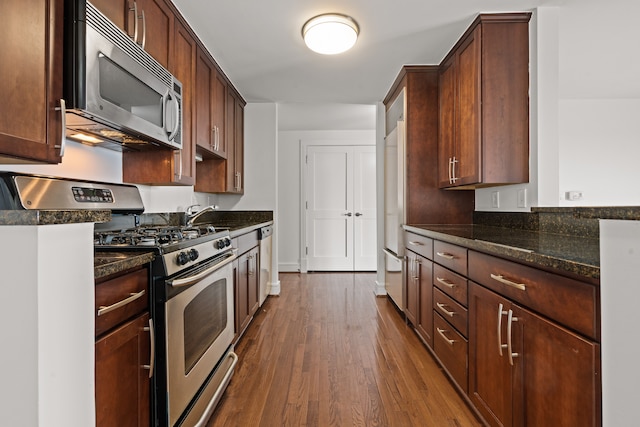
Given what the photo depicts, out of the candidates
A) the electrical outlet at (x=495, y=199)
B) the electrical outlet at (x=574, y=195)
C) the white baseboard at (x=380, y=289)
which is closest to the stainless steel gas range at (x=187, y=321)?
the electrical outlet at (x=495, y=199)

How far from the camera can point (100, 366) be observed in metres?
0.96

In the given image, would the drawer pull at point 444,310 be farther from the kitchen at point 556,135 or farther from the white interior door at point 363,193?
the white interior door at point 363,193

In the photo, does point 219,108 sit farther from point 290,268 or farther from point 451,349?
point 290,268

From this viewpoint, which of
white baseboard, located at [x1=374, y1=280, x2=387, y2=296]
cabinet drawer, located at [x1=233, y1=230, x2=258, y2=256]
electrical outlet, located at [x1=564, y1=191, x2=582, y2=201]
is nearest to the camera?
cabinet drawer, located at [x1=233, y1=230, x2=258, y2=256]

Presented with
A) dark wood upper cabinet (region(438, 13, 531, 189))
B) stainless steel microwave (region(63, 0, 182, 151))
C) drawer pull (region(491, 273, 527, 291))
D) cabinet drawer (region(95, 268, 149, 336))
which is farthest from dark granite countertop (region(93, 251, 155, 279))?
dark wood upper cabinet (region(438, 13, 531, 189))

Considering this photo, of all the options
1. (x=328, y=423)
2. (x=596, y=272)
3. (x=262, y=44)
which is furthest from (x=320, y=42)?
(x=328, y=423)

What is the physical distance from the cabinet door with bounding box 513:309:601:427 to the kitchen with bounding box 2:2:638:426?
1177 millimetres

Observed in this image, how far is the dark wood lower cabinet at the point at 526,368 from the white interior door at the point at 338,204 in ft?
12.2

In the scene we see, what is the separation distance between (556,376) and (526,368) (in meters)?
0.16

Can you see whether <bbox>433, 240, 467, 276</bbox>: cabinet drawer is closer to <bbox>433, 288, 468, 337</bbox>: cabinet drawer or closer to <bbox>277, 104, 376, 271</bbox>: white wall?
<bbox>433, 288, 468, 337</bbox>: cabinet drawer

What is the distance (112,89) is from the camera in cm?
138

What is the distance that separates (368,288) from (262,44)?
9.82 feet

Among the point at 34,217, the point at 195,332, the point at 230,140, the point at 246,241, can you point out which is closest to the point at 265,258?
the point at 246,241

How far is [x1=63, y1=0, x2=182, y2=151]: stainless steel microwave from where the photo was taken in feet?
3.94
